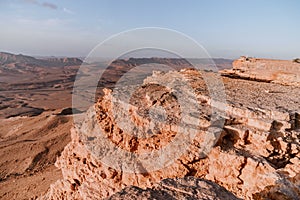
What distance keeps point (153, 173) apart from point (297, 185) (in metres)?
3.31

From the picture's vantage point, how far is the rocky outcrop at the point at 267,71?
12680 mm

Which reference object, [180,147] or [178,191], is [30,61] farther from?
[178,191]

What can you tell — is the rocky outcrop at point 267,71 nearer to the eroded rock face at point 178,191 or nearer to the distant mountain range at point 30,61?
the eroded rock face at point 178,191

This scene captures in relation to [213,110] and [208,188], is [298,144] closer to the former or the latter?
[213,110]

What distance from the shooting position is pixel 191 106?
27.5 ft

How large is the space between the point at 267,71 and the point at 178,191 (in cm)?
1156

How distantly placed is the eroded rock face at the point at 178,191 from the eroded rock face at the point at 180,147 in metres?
1.57

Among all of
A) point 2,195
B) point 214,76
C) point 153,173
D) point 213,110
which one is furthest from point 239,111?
point 2,195

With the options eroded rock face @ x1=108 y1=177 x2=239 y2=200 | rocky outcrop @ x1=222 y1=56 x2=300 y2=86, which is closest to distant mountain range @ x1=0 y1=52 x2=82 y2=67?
rocky outcrop @ x1=222 y1=56 x2=300 y2=86

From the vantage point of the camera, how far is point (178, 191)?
3.96 meters

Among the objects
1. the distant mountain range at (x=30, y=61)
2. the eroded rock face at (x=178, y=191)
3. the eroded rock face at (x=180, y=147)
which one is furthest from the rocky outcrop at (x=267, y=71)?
the distant mountain range at (x=30, y=61)

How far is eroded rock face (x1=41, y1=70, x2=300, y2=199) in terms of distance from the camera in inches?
244

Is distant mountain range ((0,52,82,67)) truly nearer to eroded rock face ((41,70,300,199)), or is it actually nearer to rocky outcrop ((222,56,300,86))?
rocky outcrop ((222,56,300,86))

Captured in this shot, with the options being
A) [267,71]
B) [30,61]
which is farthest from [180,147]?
[30,61]
